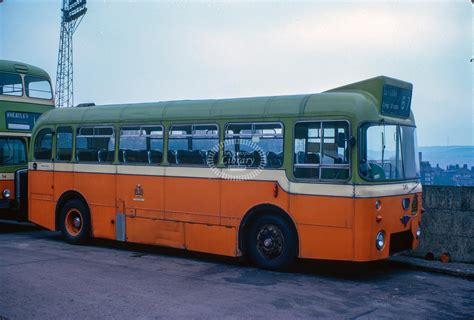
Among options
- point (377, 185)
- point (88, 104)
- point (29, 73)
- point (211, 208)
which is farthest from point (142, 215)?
point (29, 73)

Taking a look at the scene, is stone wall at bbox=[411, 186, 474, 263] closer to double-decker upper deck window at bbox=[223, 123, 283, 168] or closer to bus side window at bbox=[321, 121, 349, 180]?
bus side window at bbox=[321, 121, 349, 180]

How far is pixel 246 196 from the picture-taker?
32.6ft

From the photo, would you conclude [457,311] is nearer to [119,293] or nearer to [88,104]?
[119,293]

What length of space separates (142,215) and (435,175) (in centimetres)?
590

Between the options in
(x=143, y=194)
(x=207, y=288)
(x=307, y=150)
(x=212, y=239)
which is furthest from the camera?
(x=143, y=194)

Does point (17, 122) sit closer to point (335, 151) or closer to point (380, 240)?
point (335, 151)

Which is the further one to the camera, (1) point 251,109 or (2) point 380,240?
(1) point 251,109

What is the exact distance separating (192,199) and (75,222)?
358cm

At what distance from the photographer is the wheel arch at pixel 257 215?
9.41 meters

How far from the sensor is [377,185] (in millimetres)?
8914

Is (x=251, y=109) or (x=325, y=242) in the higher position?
(x=251, y=109)

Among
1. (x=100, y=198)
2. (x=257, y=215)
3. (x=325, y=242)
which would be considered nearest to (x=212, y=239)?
(x=257, y=215)

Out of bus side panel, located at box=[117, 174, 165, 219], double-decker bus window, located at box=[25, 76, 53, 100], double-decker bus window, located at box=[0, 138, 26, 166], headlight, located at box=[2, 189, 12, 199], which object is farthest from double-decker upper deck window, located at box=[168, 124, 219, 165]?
double-decker bus window, located at box=[25, 76, 53, 100]

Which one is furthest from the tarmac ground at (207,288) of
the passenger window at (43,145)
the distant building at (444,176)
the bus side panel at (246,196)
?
the passenger window at (43,145)
